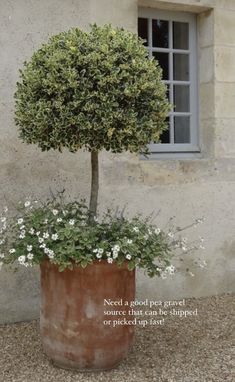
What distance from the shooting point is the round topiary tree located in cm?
339

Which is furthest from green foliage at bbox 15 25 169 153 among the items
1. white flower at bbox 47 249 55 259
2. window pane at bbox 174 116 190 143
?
window pane at bbox 174 116 190 143

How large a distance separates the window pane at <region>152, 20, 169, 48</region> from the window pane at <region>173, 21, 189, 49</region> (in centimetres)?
11

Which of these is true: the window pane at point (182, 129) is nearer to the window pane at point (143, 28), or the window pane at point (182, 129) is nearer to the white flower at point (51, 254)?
the window pane at point (143, 28)

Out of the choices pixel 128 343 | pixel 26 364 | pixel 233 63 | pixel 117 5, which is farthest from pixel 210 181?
pixel 26 364

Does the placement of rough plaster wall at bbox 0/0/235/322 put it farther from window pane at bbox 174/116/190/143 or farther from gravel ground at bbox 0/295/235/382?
gravel ground at bbox 0/295/235/382

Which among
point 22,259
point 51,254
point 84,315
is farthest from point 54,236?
point 84,315

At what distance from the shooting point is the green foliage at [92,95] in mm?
3393

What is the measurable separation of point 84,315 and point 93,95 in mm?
1295

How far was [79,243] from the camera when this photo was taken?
348 cm

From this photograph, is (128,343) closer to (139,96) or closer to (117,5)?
(139,96)

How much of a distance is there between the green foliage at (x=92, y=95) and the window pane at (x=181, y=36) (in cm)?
203

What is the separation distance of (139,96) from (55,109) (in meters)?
0.51

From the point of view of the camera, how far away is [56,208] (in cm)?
385

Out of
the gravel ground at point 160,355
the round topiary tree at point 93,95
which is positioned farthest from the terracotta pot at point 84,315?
the round topiary tree at point 93,95
